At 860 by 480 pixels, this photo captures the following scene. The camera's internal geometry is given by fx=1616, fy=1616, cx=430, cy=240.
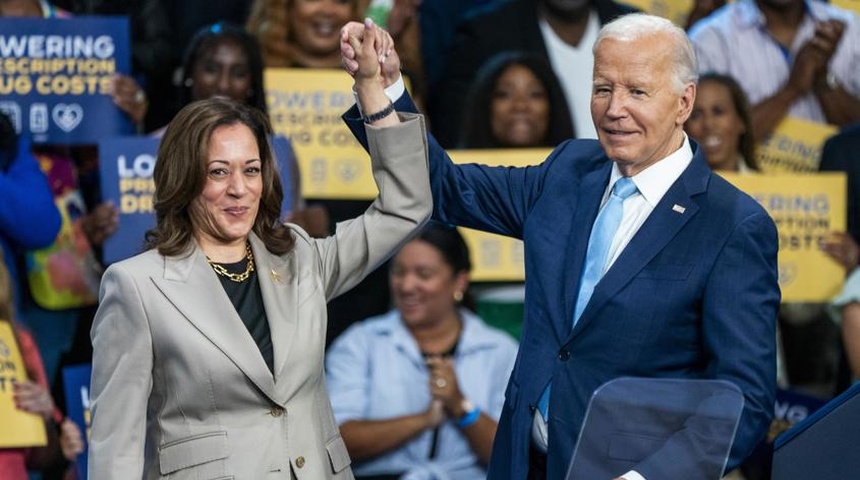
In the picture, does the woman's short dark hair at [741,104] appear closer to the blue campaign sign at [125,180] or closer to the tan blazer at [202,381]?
the blue campaign sign at [125,180]

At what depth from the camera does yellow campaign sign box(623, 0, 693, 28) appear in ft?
22.9

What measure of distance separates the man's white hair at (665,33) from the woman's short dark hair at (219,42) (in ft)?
9.13

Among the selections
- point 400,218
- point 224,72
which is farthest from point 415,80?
point 400,218

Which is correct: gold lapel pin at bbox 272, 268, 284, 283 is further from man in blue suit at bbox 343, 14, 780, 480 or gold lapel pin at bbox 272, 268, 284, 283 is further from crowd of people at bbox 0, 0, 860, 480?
man in blue suit at bbox 343, 14, 780, 480

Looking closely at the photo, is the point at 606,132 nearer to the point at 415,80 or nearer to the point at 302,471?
the point at 302,471

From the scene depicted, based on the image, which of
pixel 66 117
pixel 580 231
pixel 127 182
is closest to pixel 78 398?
pixel 127 182

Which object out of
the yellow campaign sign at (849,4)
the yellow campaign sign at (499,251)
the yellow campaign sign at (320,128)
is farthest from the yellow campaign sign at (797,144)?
the yellow campaign sign at (320,128)

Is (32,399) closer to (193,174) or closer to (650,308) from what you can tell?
(193,174)

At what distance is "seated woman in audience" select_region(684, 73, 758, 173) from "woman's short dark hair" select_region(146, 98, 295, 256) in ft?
10.9

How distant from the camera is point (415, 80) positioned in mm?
6398

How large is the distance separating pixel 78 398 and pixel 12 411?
299 millimetres

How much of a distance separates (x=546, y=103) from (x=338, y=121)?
2.79 ft

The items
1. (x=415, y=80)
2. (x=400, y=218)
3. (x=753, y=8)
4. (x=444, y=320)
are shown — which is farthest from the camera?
(x=753, y=8)

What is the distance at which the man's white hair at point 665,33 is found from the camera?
3.40 m
